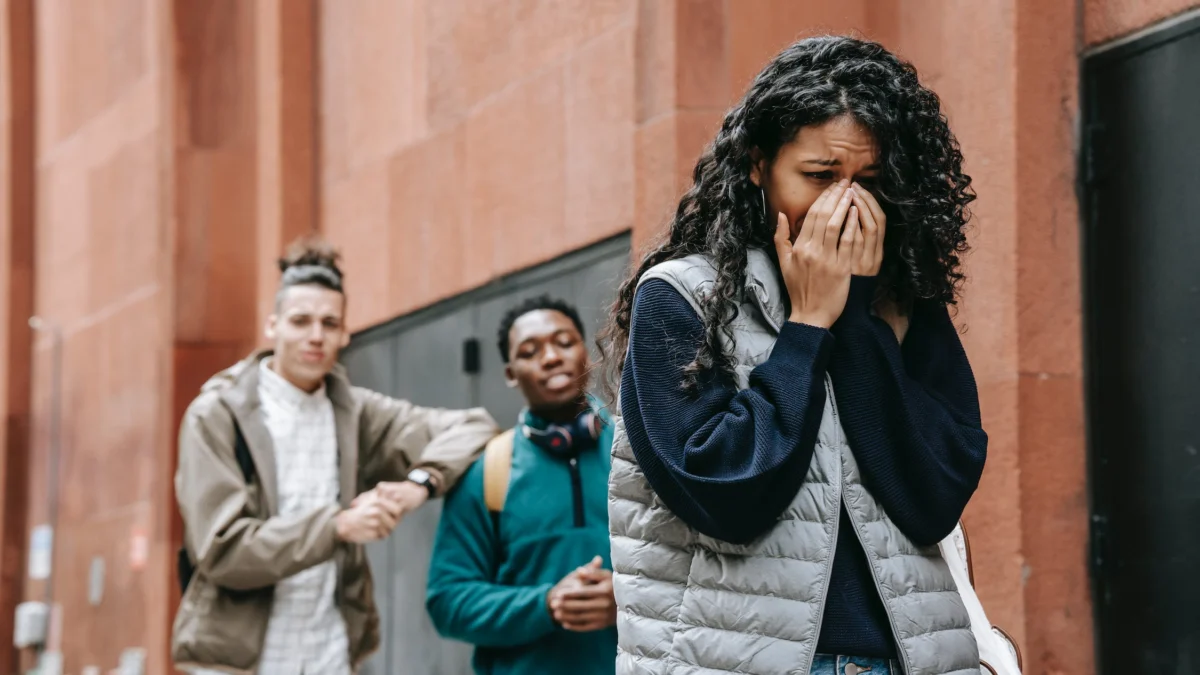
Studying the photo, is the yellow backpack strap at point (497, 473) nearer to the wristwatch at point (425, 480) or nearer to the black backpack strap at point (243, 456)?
the wristwatch at point (425, 480)

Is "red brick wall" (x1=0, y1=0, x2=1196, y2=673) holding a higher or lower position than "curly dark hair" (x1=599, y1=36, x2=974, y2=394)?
higher

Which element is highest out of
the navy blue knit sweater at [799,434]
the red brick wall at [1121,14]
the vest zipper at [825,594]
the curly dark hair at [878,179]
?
the red brick wall at [1121,14]

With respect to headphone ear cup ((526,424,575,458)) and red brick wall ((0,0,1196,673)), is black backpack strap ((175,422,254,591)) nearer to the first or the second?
headphone ear cup ((526,424,575,458))

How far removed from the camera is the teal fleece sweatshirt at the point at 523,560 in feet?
18.6

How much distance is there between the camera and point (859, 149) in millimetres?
3299

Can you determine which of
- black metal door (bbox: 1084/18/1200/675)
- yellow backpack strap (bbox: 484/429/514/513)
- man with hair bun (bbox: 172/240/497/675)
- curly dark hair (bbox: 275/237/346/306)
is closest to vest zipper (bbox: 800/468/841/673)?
black metal door (bbox: 1084/18/1200/675)

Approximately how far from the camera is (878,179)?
11.0 feet

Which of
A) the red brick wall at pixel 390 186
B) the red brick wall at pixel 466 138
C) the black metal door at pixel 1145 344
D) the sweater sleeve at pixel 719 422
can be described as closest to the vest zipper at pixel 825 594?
the sweater sleeve at pixel 719 422

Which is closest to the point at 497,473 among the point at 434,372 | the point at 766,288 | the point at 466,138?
the point at 766,288

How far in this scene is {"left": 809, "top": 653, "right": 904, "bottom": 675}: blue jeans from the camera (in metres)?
3.13

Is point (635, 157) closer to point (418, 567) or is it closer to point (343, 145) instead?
point (418, 567)

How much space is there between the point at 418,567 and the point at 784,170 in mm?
7295

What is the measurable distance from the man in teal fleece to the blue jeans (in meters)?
2.36

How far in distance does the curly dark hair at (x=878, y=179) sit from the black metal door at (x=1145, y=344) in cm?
225
